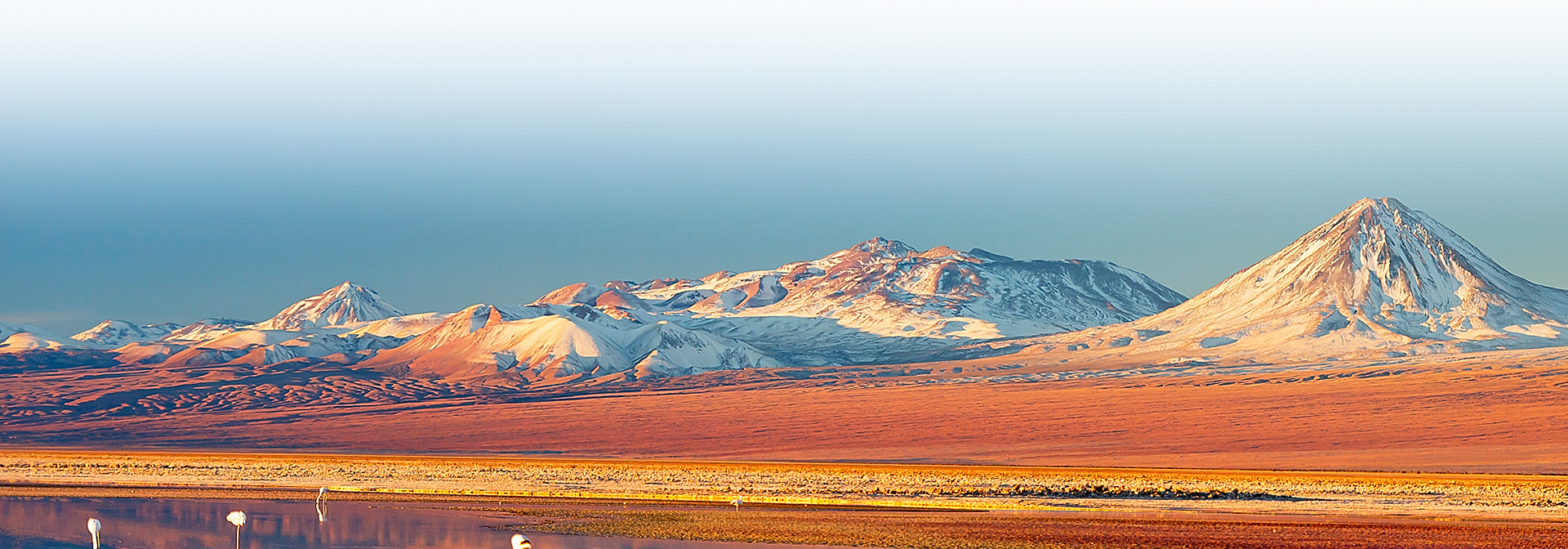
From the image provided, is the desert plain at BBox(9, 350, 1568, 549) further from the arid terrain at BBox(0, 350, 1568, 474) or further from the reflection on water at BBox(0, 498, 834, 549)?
the reflection on water at BBox(0, 498, 834, 549)

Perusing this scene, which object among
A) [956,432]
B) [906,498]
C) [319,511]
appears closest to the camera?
[319,511]

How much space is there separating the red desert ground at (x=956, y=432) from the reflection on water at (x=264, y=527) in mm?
2599

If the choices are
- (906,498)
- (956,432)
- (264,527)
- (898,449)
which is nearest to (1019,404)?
(956,432)

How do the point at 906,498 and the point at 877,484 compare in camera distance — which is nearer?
the point at 906,498

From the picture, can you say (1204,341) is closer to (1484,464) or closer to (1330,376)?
(1330,376)

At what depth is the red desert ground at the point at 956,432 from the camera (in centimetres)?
4550

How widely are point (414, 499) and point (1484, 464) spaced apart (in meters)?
49.0

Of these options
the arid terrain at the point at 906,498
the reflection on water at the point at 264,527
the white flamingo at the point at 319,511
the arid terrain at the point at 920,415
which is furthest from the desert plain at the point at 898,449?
the white flamingo at the point at 319,511

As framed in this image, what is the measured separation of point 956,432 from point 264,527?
6836 cm

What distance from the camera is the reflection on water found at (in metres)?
37.2

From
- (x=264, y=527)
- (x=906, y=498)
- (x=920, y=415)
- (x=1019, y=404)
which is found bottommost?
(x=906, y=498)

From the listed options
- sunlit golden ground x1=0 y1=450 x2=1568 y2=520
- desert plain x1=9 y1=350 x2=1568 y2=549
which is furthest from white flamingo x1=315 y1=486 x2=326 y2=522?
sunlit golden ground x1=0 y1=450 x2=1568 y2=520

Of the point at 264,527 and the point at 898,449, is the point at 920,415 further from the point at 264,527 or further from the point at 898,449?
the point at 264,527

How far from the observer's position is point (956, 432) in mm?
105188
